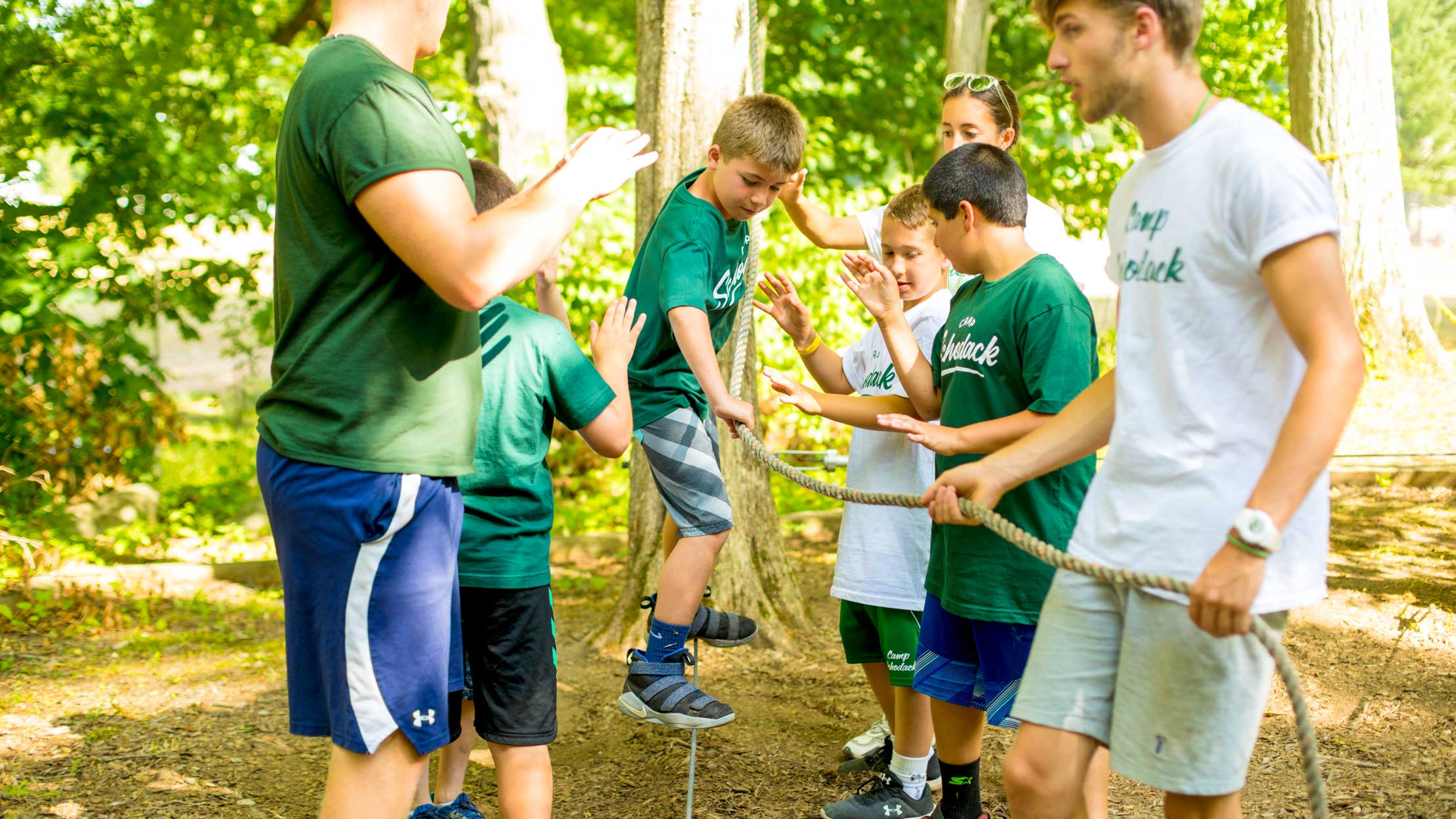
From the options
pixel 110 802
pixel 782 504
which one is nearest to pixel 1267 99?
pixel 782 504

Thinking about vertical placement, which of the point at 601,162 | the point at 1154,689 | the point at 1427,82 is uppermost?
the point at 1427,82

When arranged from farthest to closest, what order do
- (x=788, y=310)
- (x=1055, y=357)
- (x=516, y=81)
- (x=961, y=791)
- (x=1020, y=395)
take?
1. (x=516, y=81)
2. (x=788, y=310)
3. (x=961, y=791)
4. (x=1020, y=395)
5. (x=1055, y=357)

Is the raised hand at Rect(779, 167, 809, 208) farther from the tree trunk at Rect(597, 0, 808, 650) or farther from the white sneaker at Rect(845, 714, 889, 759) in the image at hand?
the white sneaker at Rect(845, 714, 889, 759)

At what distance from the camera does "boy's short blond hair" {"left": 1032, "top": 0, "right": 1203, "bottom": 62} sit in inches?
69.4

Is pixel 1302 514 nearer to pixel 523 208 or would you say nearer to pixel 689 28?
pixel 523 208

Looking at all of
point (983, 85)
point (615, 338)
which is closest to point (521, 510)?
point (615, 338)

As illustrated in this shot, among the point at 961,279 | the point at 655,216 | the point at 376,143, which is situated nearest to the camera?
the point at 376,143

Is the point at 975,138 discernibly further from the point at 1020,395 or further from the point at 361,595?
the point at 361,595

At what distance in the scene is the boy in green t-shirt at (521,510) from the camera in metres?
2.51

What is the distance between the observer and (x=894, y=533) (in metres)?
3.11

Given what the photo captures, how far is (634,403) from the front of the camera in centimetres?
315

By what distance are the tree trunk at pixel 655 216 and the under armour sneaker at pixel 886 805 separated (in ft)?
4.72

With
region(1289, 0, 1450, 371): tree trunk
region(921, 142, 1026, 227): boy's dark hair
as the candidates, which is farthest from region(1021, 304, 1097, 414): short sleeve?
region(1289, 0, 1450, 371): tree trunk

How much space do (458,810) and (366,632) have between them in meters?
1.28
